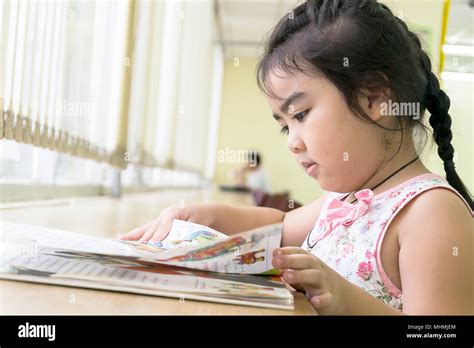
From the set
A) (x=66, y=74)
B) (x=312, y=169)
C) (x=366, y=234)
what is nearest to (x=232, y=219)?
(x=312, y=169)

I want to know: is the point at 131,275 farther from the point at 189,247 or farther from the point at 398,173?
the point at 398,173

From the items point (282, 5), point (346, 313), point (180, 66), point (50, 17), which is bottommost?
point (346, 313)

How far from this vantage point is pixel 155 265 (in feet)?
2.10

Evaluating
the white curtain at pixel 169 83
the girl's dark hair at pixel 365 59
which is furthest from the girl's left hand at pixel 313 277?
the white curtain at pixel 169 83

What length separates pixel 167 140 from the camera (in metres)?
3.90

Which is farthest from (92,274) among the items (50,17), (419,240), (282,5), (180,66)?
(282,5)

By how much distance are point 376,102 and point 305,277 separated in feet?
1.46

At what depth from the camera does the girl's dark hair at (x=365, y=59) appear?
0.92 metres

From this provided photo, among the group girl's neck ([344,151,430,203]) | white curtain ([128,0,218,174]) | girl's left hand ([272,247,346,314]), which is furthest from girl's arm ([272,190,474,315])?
white curtain ([128,0,218,174])

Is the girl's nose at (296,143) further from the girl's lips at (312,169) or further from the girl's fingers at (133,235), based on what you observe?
the girl's fingers at (133,235)

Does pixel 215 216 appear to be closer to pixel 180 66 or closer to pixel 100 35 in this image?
pixel 100 35

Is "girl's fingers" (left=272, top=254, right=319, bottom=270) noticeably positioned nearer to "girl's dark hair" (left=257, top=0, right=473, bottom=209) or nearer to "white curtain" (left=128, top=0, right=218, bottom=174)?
"girl's dark hair" (left=257, top=0, right=473, bottom=209)
